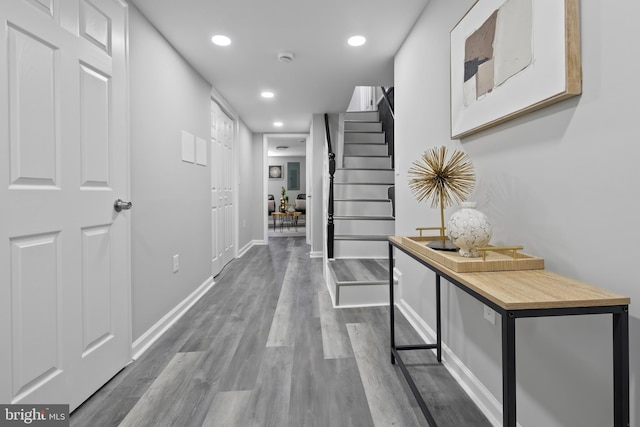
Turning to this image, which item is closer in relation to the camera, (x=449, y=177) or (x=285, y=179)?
(x=449, y=177)

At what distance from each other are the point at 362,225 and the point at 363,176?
86 cm

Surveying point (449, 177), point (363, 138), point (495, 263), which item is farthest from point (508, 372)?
point (363, 138)

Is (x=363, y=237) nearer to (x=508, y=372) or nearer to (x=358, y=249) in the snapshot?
(x=358, y=249)

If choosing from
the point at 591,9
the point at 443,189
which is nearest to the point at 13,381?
the point at 443,189

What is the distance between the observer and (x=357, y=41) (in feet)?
8.04

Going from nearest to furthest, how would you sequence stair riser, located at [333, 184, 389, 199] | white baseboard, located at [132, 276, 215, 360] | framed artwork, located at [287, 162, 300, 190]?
white baseboard, located at [132, 276, 215, 360]
stair riser, located at [333, 184, 389, 199]
framed artwork, located at [287, 162, 300, 190]

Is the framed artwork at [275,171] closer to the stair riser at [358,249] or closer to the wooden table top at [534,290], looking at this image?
the stair riser at [358,249]

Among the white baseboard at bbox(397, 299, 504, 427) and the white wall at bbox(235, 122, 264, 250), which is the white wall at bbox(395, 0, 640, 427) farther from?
the white wall at bbox(235, 122, 264, 250)

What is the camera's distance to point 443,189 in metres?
1.44

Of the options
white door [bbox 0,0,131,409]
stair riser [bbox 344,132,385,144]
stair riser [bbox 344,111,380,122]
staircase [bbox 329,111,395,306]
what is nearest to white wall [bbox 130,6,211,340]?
white door [bbox 0,0,131,409]

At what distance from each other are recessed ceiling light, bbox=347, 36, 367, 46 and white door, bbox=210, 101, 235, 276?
193 centimetres

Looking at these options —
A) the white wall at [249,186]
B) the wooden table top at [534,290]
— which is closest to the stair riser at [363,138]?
the white wall at [249,186]

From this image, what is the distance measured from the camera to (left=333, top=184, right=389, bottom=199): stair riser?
3947mm

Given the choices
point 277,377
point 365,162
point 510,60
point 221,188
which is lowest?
point 277,377
